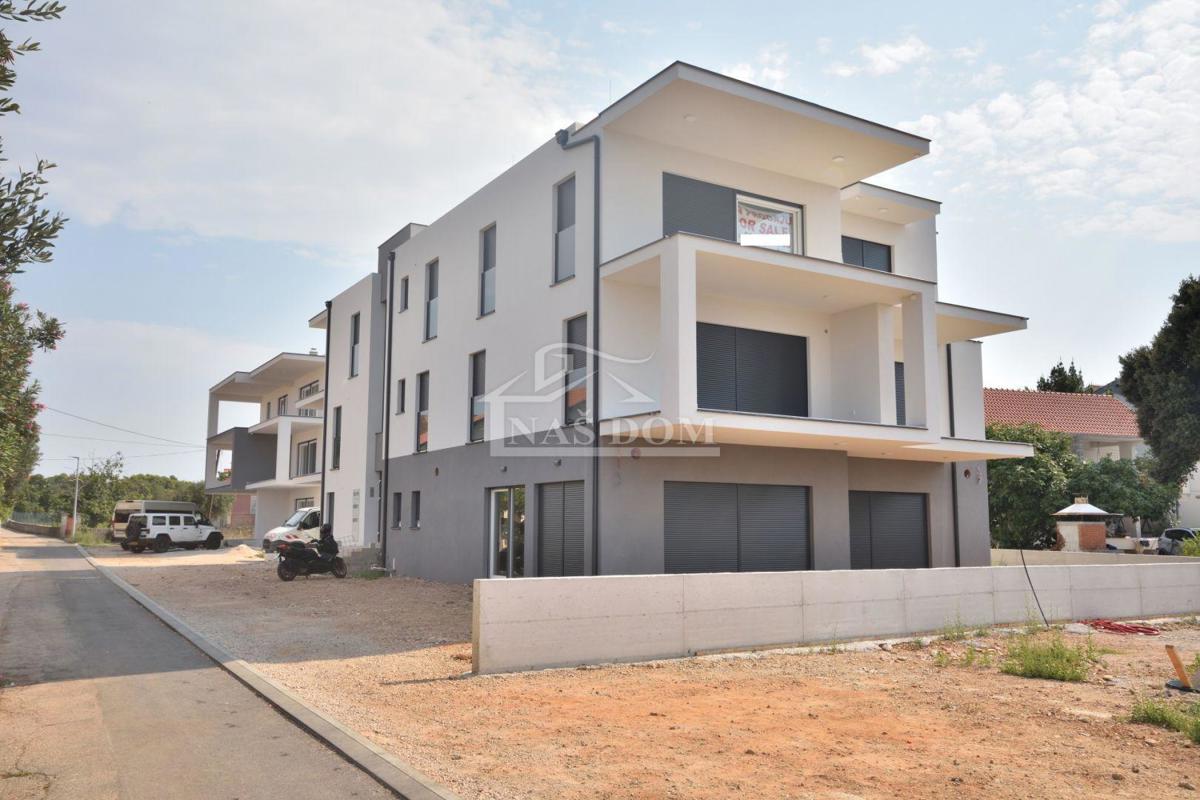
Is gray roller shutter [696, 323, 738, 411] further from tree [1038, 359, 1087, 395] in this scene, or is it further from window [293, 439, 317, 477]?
tree [1038, 359, 1087, 395]

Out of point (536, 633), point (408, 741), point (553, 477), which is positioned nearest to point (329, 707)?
point (408, 741)

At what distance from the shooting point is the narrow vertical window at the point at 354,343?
1127 inches

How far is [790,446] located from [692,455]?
211 cm

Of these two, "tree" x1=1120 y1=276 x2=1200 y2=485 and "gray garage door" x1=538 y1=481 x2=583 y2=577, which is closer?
"gray garage door" x1=538 y1=481 x2=583 y2=577

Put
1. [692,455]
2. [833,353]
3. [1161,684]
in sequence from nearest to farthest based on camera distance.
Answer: [1161,684] < [692,455] < [833,353]

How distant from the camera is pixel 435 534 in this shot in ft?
67.5

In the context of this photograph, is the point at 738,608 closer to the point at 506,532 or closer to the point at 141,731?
the point at 141,731

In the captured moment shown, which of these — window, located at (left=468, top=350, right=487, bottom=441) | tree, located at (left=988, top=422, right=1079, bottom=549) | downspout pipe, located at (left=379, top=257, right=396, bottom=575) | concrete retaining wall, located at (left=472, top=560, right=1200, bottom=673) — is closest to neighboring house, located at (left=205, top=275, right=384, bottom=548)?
downspout pipe, located at (left=379, top=257, right=396, bottom=575)

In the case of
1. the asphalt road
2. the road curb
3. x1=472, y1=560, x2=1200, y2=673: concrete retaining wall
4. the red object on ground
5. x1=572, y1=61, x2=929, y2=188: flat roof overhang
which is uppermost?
x1=572, y1=61, x2=929, y2=188: flat roof overhang

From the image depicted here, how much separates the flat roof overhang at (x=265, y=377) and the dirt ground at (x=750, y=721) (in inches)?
1019

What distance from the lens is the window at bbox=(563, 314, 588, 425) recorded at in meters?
15.7

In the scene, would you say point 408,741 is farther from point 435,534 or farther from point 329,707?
point 435,534

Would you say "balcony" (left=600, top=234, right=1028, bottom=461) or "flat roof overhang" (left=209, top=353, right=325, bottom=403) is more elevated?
"flat roof overhang" (left=209, top=353, right=325, bottom=403)

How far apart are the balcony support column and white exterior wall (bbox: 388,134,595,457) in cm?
252
